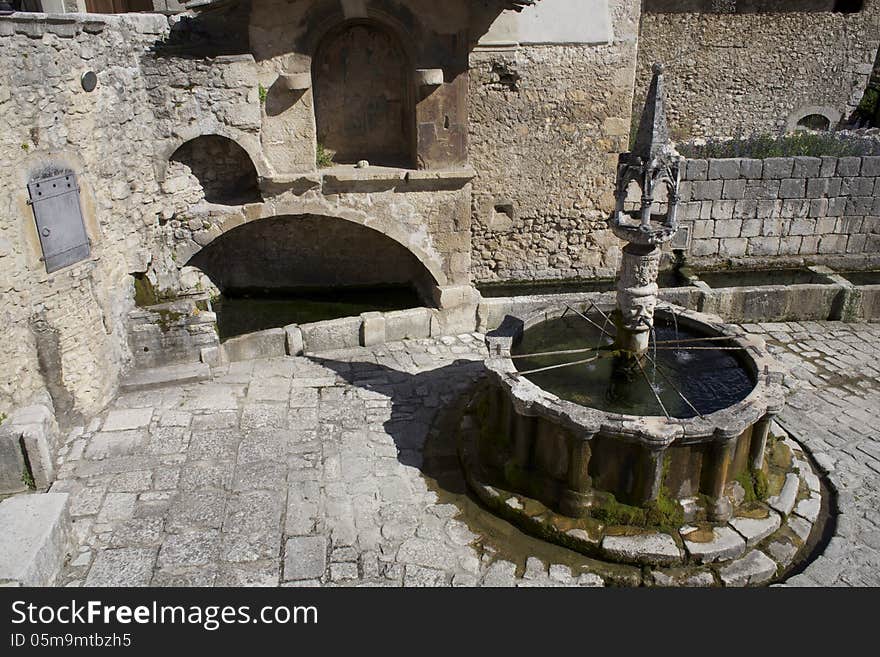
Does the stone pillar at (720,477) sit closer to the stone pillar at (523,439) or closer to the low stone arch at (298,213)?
the stone pillar at (523,439)

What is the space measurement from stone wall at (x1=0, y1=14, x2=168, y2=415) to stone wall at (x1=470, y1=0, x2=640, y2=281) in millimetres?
4636

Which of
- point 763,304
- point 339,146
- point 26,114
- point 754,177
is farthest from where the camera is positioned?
point 754,177

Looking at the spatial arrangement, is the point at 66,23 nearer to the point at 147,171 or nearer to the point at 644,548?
the point at 147,171

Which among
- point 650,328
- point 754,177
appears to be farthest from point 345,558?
point 754,177

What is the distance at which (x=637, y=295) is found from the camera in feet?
19.3

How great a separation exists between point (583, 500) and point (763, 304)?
4704 millimetres

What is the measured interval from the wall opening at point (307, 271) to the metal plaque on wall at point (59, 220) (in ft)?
12.9

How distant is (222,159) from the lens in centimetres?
895

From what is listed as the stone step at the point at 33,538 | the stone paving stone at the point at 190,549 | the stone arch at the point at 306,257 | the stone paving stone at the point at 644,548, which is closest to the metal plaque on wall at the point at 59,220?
the stone step at the point at 33,538

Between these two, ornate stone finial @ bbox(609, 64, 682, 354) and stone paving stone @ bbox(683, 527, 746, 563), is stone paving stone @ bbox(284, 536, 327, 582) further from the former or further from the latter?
ornate stone finial @ bbox(609, 64, 682, 354)

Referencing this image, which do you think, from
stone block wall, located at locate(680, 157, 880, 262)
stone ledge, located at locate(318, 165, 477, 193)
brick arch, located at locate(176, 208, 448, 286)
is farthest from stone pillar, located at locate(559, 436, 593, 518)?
stone block wall, located at locate(680, 157, 880, 262)

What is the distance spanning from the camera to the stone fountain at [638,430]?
17.1 feet

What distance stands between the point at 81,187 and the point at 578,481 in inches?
193

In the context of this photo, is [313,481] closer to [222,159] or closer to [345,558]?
[345,558]
